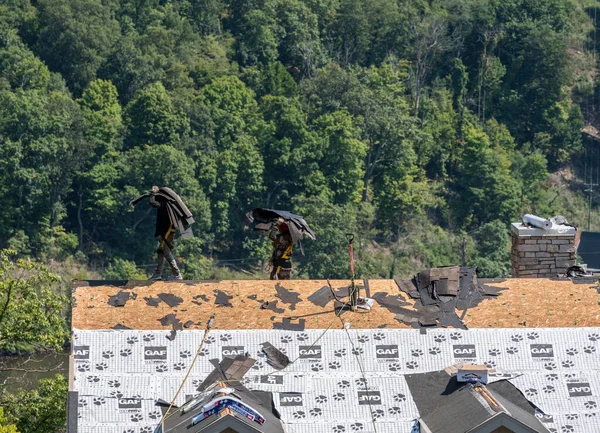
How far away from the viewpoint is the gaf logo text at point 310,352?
4162cm

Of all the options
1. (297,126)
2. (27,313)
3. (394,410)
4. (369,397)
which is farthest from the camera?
(297,126)

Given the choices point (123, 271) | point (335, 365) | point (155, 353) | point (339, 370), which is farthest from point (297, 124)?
point (339, 370)

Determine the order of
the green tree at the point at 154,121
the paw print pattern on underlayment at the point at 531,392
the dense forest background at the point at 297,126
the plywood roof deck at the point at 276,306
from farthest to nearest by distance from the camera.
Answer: the green tree at the point at 154,121 → the dense forest background at the point at 297,126 → the plywood roof deck at the point at 276,306 → the paw print pattern on underlayment at the point at 531,392

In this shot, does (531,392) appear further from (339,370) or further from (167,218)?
(167,218)

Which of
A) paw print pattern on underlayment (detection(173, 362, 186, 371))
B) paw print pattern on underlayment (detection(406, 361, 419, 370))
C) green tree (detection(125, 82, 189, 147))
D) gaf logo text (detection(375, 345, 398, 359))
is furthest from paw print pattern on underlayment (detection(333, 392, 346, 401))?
green tree (detection(125, 82, 189, 147))

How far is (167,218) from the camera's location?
47219mm

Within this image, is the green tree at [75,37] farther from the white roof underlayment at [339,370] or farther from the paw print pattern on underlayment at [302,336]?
the white roof underlayment at [339,370]

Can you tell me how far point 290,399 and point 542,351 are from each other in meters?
5.82

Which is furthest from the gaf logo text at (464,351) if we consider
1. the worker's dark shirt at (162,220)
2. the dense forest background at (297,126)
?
the dense forest background at (297,126)

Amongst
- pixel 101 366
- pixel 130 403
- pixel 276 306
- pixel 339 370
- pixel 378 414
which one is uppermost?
pixel 276 306

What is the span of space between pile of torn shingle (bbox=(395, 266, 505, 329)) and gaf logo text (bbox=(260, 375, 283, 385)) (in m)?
3.65

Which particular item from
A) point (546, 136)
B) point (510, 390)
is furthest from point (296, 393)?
point (546, 136)

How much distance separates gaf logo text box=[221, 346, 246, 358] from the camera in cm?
4156

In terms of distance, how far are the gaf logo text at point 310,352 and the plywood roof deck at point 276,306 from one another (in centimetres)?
86
